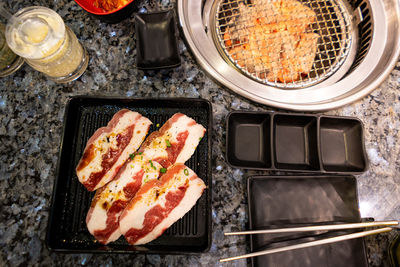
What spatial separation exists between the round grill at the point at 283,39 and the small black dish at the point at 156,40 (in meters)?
0.43

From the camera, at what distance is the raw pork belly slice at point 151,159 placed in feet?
4.86

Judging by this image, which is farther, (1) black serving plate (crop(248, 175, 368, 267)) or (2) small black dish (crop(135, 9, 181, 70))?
(2) small black dish (crop(135, 9, 181, 70))

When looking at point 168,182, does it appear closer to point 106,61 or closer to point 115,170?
point 115,170

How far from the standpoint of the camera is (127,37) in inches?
66.7

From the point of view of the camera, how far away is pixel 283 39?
1.84 meters

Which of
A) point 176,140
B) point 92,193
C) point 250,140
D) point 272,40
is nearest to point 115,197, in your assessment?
point 92,193

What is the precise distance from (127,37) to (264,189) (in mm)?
1274

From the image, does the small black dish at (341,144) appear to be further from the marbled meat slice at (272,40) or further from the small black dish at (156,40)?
the small black dish at (156,40)

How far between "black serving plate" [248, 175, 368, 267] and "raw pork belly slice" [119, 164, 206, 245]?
13.1 inches

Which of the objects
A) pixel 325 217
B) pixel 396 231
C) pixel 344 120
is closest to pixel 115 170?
pixel 325 217

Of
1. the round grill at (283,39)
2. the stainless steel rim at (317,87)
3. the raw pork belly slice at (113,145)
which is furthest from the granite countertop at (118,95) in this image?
the round grill at (283,39)

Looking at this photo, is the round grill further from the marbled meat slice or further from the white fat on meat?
the white fat on meat

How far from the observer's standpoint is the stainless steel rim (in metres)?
1.60

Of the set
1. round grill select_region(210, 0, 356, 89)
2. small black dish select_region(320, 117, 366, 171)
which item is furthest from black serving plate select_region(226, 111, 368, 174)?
round grill select_region(210, 0, 356, 89)
